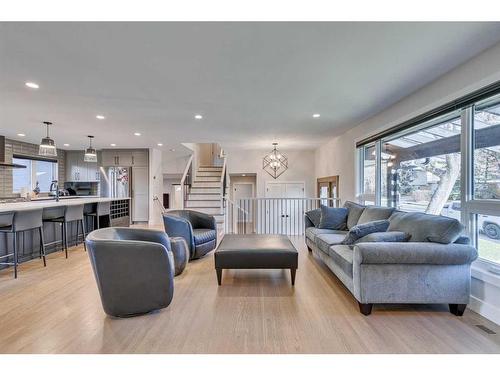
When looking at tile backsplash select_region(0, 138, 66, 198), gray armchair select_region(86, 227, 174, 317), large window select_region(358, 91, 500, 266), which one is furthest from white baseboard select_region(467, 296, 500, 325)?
tile backsplash select_region(0, 138, 66, 198)

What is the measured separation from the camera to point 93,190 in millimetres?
9305

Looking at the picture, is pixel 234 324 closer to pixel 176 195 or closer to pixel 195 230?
pixel 195 230

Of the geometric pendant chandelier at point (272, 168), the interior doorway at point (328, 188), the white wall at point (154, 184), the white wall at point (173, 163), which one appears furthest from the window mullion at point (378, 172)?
the white wall at point (173, 163)

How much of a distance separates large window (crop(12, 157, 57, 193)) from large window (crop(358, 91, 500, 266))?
9416mm

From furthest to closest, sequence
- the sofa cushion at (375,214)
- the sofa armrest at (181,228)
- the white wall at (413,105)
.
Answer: the sofa armrest at (181,228) < the sofa cushion at (375,214) < the white wall at (413,105)

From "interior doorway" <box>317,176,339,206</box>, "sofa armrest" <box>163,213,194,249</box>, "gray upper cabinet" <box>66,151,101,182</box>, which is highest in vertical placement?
"gray upper cabinet" <box>66,151,101,182</box>

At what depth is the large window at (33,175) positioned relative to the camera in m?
7.52

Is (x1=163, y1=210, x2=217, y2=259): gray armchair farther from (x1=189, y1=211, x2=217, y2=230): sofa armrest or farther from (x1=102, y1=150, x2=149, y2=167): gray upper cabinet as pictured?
(x1=102, y1=150, x2=149, y2=167): gray upper cabinet

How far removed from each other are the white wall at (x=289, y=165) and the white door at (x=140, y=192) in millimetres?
2805

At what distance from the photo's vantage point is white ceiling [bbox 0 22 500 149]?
2.08 meters

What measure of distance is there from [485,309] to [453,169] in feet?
4.88

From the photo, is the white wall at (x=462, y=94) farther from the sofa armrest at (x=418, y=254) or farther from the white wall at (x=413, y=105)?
the sofa armrest at (x=418, y=254)

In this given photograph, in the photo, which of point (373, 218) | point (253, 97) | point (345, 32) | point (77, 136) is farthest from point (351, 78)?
point (77, 136)

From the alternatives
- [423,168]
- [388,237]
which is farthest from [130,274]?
[423,168]
